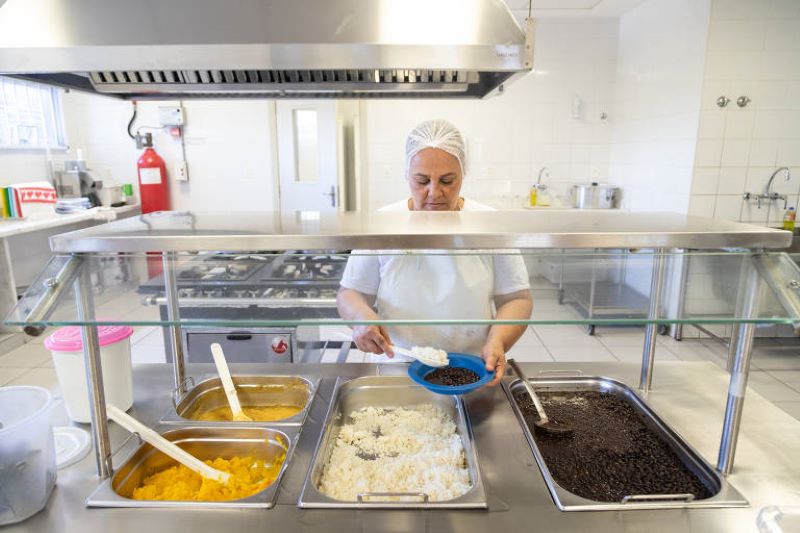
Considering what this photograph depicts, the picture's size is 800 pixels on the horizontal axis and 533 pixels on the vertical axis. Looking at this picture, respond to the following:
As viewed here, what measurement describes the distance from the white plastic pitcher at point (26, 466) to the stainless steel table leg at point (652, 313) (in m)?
1.18

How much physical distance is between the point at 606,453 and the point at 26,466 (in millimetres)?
1181

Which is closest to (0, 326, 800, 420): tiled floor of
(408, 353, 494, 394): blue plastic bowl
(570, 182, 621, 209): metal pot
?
(570, 182, 621, 209): metal pot

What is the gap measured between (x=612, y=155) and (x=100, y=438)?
4.89 m

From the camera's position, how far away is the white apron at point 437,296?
158cm

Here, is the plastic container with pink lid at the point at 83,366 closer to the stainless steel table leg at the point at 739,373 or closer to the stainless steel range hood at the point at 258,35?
the stainless steel range hood at the point at 258,35

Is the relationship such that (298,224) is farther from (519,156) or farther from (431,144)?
(519,156)

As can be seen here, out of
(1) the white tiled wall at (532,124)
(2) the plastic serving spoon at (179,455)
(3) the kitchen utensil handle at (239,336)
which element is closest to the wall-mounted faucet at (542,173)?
(1) the white tiled wall at (532,124)

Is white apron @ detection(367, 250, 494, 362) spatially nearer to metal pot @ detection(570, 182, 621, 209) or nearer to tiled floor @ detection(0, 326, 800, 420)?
tiled floor @ detection(0, 326, 800, 420)

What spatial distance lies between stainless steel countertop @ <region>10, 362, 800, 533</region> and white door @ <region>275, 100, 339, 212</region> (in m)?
3.53

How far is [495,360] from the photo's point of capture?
1.24 m

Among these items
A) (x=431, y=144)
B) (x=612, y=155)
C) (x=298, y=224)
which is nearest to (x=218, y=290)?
(x=298, y=224)

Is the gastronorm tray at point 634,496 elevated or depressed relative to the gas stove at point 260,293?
depressed

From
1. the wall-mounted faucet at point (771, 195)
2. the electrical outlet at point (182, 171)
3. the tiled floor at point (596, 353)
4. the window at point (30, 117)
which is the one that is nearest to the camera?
the tiled floor at point (596, 353)

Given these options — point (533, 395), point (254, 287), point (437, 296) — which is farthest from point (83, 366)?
point (533, 395)
